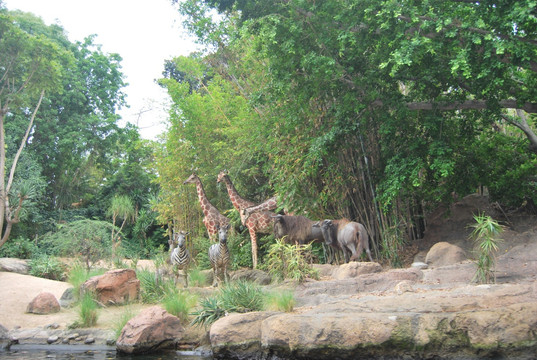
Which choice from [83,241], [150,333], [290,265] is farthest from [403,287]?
[83,241]

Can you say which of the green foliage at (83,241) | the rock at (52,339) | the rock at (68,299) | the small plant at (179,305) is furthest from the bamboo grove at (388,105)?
the green foliage at (83,241)

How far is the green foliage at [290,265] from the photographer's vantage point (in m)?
7.76

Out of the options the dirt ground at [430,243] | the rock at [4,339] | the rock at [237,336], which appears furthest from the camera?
the dirt ground at [430,243]

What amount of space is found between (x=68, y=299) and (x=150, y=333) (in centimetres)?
345

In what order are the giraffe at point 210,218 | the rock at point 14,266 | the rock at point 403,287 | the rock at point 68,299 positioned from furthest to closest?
the rock at point 14,266
the giraffe at point 210,218
the rock at point 68,299
the rock at point 403,287

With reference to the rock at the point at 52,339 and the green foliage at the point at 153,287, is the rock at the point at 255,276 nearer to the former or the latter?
the green foliage at the point at 153,287

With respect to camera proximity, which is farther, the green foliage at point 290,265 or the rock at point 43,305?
the rock at point 43,305

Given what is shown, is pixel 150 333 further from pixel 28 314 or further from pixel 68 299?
pixel 68 299

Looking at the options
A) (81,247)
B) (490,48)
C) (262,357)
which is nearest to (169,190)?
(81,247)

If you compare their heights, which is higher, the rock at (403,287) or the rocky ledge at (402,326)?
the rock at (403,287)

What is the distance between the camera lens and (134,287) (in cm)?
828

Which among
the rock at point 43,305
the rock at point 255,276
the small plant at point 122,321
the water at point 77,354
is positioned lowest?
the water at point 77,354

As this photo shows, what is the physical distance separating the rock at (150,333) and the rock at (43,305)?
2555mm

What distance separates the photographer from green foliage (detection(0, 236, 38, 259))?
51.7ft
